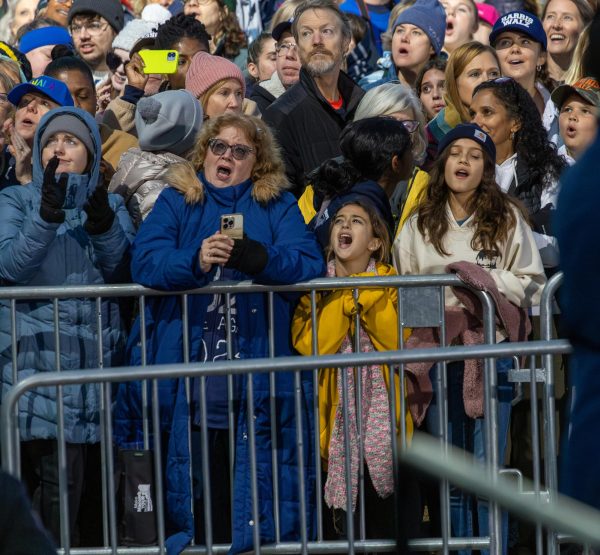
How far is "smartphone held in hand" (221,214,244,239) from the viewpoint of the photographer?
20.8 ft

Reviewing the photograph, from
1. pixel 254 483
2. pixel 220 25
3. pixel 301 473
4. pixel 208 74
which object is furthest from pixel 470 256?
pixel 220 25

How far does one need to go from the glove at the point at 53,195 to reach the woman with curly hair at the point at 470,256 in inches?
64.6

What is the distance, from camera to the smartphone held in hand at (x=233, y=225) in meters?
6.34

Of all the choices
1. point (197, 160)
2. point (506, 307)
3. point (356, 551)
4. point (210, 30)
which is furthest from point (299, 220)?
point (210, 30)

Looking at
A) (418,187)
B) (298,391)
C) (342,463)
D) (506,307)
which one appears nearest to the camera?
(298,391)

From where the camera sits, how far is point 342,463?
6188 millimetres

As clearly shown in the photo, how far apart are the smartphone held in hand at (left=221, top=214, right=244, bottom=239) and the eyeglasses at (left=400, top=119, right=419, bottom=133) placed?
170 centimetres

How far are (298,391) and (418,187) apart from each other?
6.84 ft

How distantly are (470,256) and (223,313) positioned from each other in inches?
48.7

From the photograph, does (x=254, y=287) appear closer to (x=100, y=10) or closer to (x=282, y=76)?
(x=282, y=76)

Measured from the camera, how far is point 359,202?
6.93 meters

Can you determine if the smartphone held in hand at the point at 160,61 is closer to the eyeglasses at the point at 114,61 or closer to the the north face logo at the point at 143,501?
the eyeglasses at the point at 114,61

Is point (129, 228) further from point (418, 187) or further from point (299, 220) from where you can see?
point (418, 187)

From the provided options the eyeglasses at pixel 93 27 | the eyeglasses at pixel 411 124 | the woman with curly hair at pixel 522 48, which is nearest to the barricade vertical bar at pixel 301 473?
the eyeglasses at pixel 411 124
